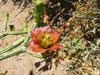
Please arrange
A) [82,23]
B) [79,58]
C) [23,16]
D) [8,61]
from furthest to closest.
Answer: [23,16] < [8,61] < [82,23] < [79,58]

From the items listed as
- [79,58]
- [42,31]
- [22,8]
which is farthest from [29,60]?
[42,31]

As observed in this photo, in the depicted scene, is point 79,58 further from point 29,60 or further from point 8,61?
point 8,61

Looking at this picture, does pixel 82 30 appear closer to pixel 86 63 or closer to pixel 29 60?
pixel 86 63

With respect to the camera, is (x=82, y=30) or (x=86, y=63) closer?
(x=86, y=63)

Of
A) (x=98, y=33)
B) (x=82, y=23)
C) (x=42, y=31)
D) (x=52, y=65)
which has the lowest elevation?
(x=52, y=65)

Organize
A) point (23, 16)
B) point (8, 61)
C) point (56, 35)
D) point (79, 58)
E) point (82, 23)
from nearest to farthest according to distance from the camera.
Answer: point (56, 35), point (79, 58), point (82, 23), point (8, 61), point (23, 16)

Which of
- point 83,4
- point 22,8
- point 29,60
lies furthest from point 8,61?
point 83,4

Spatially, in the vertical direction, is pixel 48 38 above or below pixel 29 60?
above

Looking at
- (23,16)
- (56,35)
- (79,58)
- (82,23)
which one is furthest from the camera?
(23,16)

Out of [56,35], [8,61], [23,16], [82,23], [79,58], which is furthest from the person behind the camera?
[23,16]
